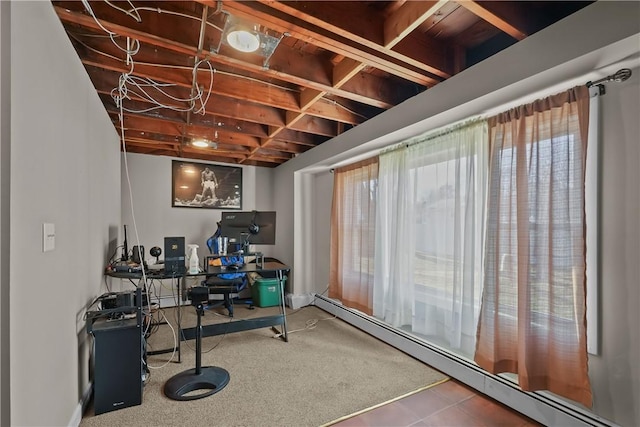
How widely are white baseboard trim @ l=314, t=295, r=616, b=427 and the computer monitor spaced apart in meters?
1.61

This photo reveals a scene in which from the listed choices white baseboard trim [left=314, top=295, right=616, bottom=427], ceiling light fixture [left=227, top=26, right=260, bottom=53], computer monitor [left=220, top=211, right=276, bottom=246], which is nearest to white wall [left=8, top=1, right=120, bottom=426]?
ceiling light fixture [left=227, top=26, right=260, bottom=53]

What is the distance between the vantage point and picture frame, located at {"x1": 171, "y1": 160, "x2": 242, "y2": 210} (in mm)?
4664

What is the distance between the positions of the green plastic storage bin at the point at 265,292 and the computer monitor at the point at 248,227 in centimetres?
161

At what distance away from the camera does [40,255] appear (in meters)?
1.30

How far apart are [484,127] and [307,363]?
2.57m

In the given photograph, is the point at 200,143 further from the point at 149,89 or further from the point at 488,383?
the point at 488,383

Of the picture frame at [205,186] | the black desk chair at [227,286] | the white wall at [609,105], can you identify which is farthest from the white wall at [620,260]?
the picture frame at [205,186]

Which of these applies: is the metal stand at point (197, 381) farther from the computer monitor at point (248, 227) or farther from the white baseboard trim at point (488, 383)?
the white baseboard trim at point (488, 383)

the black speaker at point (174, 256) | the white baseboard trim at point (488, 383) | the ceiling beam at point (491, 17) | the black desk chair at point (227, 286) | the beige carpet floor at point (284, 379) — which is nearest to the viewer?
the ceiling beam at point (491, 17)

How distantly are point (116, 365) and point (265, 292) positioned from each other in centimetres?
254

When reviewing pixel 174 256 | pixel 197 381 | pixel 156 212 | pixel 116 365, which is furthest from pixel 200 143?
pixel 197 381

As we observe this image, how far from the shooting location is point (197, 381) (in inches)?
90.3

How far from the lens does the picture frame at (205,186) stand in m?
4.66

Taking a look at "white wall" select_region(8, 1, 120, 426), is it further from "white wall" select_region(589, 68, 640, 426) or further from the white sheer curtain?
"white wall" select_region(589, 68, 640, 426)
